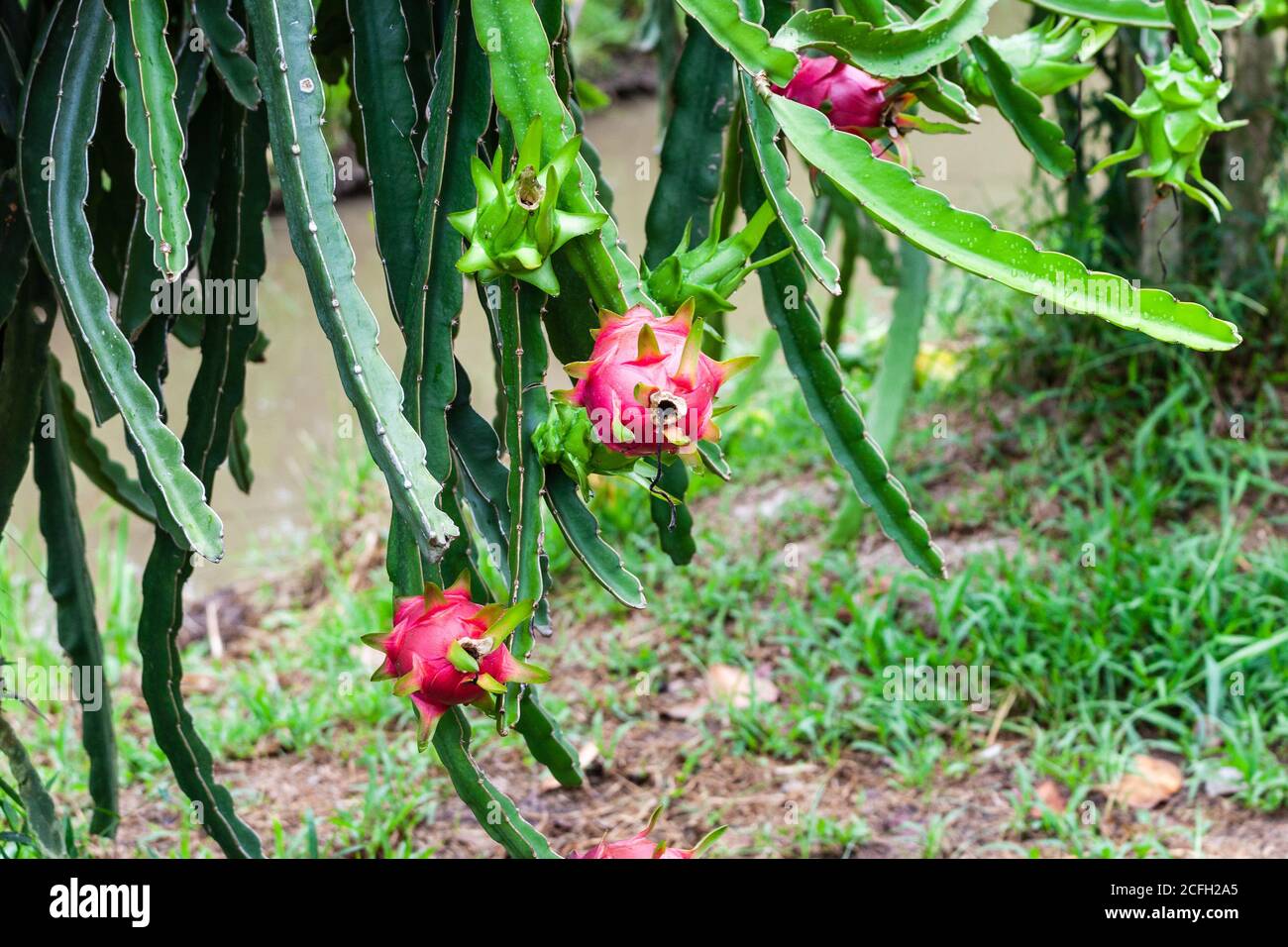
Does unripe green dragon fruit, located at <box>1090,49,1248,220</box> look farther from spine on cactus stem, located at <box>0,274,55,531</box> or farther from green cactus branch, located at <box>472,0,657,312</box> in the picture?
spine on cactus stem, located at <box>0,274,55,531</box>

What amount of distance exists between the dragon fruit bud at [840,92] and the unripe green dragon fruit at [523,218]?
14.0 inches

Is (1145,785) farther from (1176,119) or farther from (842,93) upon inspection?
(842,93)

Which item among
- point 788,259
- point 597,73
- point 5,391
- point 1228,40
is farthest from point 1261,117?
point 597,73

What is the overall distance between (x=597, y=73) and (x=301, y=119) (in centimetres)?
567

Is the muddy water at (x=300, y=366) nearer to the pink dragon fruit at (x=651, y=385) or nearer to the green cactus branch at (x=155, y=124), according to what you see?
the green cactus branch at (x=155, y=124)

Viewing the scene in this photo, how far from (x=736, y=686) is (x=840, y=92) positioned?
130 cm

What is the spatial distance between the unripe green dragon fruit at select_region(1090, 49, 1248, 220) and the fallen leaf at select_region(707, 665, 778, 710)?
1178mm

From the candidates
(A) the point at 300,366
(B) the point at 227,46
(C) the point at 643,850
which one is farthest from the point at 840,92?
(A) the point at 300,366

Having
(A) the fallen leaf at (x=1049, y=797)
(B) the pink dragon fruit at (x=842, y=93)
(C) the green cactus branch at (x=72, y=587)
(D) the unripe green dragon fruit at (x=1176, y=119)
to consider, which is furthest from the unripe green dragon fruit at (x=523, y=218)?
(A) the fallen leaf at (x=1049, y=797)

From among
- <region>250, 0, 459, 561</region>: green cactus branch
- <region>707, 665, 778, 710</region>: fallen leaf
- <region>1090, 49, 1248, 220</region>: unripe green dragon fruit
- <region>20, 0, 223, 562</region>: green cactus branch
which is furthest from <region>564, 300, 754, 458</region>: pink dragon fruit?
<region>707, 665, 778, 710</region>: fallen leaf

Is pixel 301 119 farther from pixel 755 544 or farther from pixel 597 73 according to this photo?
pixel 597 73

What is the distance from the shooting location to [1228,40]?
2.57 meters

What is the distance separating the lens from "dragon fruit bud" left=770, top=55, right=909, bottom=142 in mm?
1182

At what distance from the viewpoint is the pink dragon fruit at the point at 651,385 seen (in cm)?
85
